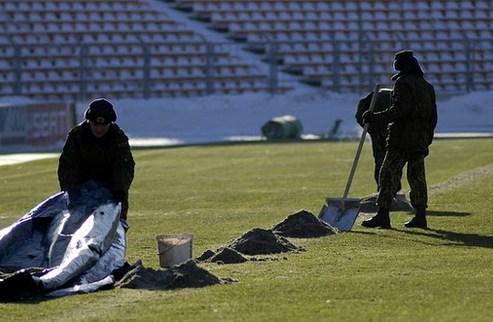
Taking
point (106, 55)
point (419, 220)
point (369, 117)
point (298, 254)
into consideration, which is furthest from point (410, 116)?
point (106, 55)

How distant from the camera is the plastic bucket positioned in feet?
38.2

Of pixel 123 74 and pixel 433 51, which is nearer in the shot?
pixel 123 74

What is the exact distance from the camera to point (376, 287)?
1028 centimetres

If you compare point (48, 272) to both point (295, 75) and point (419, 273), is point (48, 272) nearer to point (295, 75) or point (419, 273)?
point (419, 273)

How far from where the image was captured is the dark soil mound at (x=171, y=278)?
10562mm

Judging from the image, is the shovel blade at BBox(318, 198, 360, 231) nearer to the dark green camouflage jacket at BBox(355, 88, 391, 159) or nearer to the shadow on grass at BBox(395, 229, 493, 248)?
the shadow on grass at BBox(395, 229, 493, 248)

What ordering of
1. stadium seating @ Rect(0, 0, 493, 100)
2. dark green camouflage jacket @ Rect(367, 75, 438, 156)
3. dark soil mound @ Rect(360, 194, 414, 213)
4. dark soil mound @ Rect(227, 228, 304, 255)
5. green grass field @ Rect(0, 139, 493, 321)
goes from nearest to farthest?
green grass field @ Rect(0, 139, 493, 321) → dark soil mound @ Rect(227, 228, 304, 255) → dark green camouflage jacket @ Rect(367, 75, 438, 156) → dark soil mound @ Rect(360, 194, 414, 213) → stadium seating @ Rect(0, 0, 493, 100)

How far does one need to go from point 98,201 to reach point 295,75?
36752 millimetres

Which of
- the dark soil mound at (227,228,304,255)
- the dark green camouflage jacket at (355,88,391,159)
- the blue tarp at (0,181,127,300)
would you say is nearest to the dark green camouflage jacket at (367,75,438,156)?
the dark soil mound at (227,228,304,255)

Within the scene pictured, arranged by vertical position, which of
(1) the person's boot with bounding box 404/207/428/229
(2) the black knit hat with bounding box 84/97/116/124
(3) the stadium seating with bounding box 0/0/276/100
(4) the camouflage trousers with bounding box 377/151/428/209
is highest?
(2) the black knit hat with bounding box 84/97/116/124

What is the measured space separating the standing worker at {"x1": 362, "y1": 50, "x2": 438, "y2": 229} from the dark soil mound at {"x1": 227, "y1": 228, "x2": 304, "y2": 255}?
2.14 metres

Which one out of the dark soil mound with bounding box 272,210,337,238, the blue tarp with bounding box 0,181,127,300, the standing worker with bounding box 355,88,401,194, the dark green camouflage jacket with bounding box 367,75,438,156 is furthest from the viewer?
the standing worker with bounding box 355,88,401,194

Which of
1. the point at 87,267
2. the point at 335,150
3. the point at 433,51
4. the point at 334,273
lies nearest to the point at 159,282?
the point at 87,267

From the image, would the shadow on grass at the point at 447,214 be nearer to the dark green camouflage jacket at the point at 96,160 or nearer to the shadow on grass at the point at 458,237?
the shadow on grass at the point at 458,237
